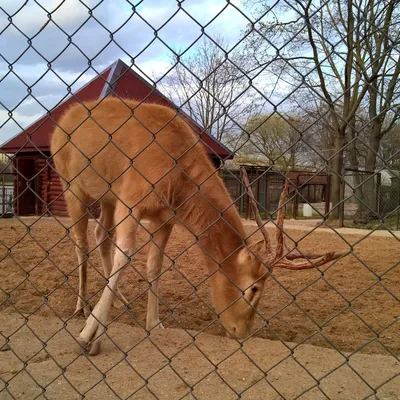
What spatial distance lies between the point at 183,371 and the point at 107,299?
994mm

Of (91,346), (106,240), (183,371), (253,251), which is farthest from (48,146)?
(183,371)

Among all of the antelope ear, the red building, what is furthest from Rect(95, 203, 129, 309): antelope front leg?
the red building

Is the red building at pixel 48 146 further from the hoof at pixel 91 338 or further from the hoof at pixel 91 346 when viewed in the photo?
the hoof at pixel 91 346

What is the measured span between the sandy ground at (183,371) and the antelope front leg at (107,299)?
0.42 feet

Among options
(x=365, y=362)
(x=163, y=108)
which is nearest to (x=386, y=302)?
(x=365, y=362)

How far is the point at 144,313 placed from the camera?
16.1 ft

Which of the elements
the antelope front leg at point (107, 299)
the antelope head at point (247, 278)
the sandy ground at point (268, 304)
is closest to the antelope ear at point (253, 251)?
the antelope head at point (247, 278)

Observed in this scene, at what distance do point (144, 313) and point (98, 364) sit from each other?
156 cm

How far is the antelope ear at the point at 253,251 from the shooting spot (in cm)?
330

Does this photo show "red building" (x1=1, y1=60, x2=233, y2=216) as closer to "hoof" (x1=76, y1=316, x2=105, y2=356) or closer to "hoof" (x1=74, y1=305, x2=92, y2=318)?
"hoof" (x1=74, y1=305, x2=92, y2=318)

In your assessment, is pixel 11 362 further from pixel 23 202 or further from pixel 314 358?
pixel 23 202

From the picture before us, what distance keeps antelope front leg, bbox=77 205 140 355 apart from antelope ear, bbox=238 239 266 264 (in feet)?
3.00

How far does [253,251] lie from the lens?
3.34 meters

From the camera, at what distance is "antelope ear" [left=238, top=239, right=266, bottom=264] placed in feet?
10.8
